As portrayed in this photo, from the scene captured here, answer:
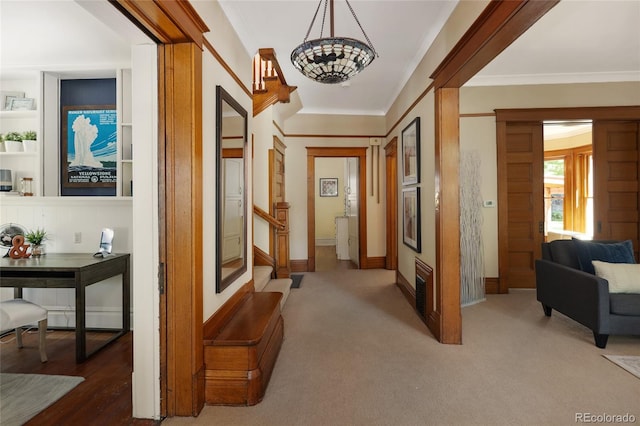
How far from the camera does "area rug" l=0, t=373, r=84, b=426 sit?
6.14ft

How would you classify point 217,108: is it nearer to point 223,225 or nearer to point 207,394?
point 223,225

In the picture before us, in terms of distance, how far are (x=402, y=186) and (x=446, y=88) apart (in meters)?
1.73

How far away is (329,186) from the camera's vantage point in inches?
368

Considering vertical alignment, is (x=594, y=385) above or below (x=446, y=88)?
below

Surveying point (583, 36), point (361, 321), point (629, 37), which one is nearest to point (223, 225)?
Result: point (361, 321)

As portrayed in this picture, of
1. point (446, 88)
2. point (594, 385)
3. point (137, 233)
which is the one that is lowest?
point (594, 385)

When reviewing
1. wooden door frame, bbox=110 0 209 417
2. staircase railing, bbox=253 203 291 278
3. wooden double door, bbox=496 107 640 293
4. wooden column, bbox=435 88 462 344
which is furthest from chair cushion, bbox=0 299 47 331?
wooden double door, bbox=496 107 640 293

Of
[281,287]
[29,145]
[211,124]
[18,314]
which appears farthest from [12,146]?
[281,287]

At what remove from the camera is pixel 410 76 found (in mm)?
3867

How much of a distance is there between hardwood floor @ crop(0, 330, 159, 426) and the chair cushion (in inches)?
14.2

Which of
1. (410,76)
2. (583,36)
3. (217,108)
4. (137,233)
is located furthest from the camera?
(410,76)

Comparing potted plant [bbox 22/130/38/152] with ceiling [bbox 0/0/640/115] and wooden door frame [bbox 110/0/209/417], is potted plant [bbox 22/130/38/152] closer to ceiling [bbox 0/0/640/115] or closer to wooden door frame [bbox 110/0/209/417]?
ceiling [bbox 0/0/640/115]

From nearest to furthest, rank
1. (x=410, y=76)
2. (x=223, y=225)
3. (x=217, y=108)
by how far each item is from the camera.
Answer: (x=217, y=108)
(x=223, y=225)
(x=410, y=76)

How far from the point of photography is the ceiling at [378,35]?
241 centimetres
